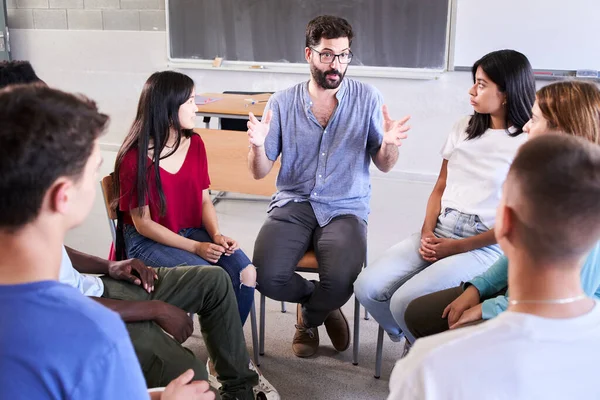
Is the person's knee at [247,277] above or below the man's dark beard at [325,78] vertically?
below

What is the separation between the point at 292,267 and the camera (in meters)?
2.27

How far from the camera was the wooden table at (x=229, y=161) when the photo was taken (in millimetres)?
3131

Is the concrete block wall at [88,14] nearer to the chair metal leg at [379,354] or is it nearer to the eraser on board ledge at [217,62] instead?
the eraser on board ledge at [217,62]

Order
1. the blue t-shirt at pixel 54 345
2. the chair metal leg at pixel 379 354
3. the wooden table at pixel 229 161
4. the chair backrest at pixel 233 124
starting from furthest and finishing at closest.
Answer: the chair backrest at pixel 233 124 → the wooden table at pixel 229 161 → the chair metal leg at pixel 379 354 → the blue t-shirt at pixel 54 345

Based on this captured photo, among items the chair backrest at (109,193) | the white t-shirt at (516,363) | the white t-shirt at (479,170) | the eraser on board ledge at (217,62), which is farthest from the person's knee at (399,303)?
the eraser on board ledge at (217,62)

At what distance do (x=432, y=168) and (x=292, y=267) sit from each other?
2.95 m

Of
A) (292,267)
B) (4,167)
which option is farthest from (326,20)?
(4,167)

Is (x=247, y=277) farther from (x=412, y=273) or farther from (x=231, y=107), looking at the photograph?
(x=231, y=107)

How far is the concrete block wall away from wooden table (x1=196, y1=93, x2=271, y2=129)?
1.34 metres

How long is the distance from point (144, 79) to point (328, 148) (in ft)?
11.4

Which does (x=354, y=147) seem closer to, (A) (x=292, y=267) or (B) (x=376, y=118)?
(B) (x=376, y=118)

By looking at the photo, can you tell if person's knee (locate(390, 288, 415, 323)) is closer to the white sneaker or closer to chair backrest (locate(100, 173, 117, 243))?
the white sneaker

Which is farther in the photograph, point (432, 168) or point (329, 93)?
point (432, 168)

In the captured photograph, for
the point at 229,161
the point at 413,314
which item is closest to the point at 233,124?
the point at 229,161
